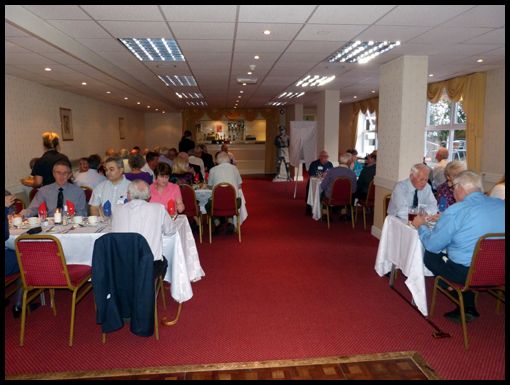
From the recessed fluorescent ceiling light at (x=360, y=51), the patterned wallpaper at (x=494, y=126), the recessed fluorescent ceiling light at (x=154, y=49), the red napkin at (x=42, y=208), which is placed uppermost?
the recessed fluorescent ceiling light at (x=360, y=51)

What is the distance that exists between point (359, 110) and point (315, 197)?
7.66m

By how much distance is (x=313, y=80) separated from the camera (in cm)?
778

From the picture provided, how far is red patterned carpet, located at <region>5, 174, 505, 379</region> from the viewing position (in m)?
2.68

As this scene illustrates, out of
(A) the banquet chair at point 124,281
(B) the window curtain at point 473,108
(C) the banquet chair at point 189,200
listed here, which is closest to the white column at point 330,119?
(B) the window curtain at point 473,108

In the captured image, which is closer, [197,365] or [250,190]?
[197,365]

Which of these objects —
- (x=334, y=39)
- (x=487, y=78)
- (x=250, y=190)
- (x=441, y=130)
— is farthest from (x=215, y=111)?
(x=334, y=39)

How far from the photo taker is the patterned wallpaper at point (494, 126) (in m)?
6.51

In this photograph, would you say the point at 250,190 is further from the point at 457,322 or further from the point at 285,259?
the point at 457,322

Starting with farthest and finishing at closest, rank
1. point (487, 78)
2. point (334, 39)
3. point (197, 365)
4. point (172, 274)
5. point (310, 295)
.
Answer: point (487, 78) < point (334, 39) < point (310, 295) < point (172, 274) < point (197, 365)

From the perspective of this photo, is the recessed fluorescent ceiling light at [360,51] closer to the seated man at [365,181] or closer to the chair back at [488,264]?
the seated man at [365,181]

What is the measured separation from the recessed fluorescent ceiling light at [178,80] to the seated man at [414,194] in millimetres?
4882
